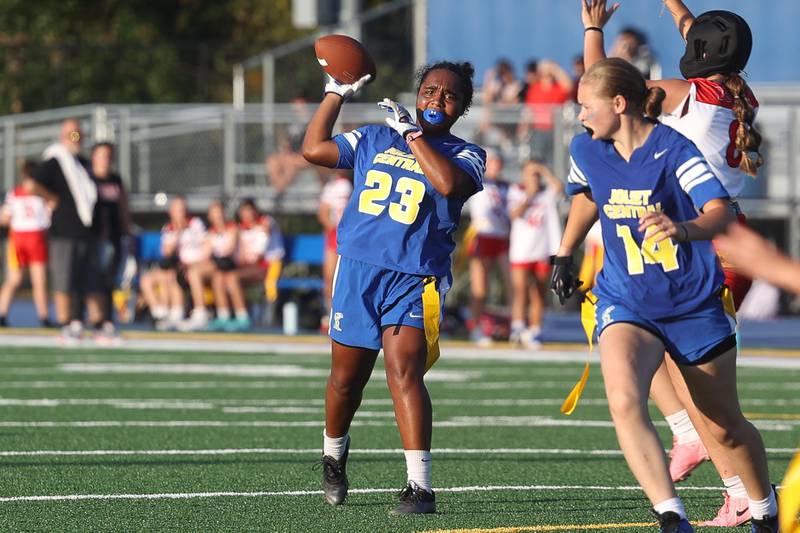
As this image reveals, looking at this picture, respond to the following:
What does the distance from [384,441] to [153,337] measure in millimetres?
8306

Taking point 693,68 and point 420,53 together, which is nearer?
point 693,68

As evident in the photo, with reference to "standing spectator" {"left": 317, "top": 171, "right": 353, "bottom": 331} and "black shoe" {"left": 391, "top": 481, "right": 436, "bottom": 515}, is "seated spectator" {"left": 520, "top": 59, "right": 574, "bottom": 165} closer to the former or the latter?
"standing spectator" {"left": 317, "top": 171, "right": 353, "bottom": 331}

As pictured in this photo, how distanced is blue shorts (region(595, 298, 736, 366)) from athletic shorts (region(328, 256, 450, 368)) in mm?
1057

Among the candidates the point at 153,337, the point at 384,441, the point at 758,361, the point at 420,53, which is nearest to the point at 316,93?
the point at 420,53

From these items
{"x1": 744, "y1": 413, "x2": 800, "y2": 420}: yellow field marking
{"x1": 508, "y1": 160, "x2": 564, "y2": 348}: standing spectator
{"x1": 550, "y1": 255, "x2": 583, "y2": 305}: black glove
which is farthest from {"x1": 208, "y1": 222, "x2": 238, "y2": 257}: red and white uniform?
{"x1": 550, "y1": 255, "x2": 583, "y2": 305}: black glove

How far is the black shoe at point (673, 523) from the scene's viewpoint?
509 centimetres

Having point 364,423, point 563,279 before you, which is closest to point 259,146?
point 364,423

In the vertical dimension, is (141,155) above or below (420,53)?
below

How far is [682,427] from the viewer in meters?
6.81

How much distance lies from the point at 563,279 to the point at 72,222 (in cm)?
978

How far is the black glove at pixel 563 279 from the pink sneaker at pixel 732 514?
3.16 ft

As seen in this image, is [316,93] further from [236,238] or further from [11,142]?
[236,238]

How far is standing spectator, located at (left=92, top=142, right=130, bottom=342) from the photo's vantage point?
15.3m

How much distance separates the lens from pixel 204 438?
8.63m
